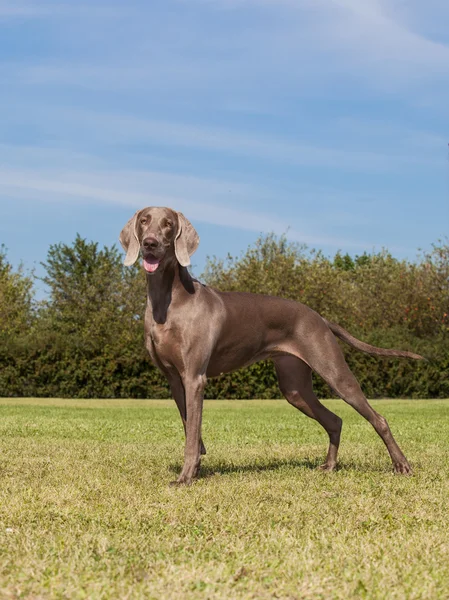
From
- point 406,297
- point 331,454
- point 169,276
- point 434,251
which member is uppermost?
point 434,251

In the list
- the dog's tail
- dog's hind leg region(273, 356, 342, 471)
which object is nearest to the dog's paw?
dog's hind leg region(273, 356, 342, 471)

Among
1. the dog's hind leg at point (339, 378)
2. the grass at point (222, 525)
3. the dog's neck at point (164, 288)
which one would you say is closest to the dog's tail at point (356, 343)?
the dog's hind leg at point (339, 378)

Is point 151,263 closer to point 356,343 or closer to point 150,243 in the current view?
point 150,243

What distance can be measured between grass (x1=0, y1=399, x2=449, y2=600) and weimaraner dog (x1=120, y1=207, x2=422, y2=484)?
72 centimetres

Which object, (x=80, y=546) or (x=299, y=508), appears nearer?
(x=80, y=546)

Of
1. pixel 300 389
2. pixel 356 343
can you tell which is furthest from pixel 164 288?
A: pixel 356 343

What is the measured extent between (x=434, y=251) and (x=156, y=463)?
127ft

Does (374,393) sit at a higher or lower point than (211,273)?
lower

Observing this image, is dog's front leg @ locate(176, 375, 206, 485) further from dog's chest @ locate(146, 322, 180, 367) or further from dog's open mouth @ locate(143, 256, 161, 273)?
dog's open mouth @ locate(143, 256, 161, 273)

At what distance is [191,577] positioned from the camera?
4.01 metres

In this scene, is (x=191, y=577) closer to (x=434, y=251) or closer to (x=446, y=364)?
(x=446, y=364)

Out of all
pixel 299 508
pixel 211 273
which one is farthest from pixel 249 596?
pixel 211 273

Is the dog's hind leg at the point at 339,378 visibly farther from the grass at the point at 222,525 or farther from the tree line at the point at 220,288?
the tree line at the point at 220,288

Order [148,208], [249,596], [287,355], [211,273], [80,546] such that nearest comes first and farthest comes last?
[249,596], [80,546], [148,208], [287,355], [211,273]
